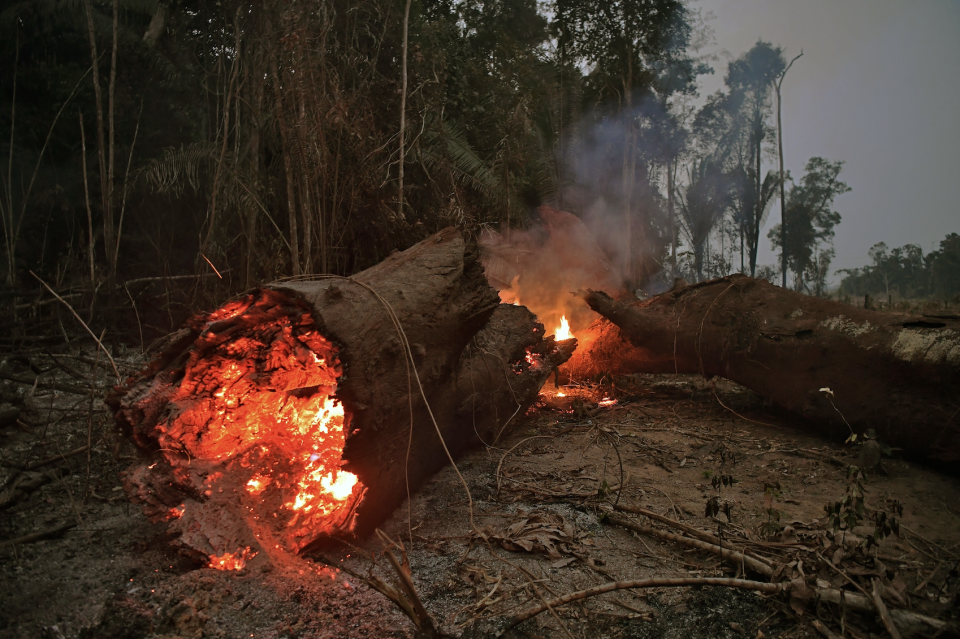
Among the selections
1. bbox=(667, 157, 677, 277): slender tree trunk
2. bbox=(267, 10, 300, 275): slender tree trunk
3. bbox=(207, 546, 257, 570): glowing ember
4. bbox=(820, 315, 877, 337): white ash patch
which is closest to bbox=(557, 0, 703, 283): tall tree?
bbox=(667, 157, 677, 277): slender tree trunk

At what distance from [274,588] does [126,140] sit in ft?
27.8

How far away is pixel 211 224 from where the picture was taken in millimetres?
4902

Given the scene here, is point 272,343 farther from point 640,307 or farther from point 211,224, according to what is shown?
point 640,307

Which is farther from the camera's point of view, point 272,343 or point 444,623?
point 272,343

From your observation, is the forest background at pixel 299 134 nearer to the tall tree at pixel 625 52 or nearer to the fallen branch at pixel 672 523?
the tall tree at pixel 625 52

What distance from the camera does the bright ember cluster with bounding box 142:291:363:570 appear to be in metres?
2.69

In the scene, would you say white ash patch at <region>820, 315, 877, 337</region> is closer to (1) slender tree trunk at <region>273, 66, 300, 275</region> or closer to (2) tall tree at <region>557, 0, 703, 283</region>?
(1) slender tree trunk at <region>273, 66, 300, 275</region>

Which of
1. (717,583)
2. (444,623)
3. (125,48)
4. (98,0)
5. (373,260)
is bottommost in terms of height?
(444,623)

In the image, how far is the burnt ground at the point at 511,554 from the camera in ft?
6.78

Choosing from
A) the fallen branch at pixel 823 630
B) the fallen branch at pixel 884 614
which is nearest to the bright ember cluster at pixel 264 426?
the fallen branch at pixel 823 630

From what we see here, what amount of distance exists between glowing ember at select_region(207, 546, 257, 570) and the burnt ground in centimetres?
9

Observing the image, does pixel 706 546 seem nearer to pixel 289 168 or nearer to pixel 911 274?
pixel 289 168

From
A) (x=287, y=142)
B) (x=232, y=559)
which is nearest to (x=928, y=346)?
(x=232, y=559)

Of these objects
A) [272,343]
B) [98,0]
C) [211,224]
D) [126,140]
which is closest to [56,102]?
[126,140]
